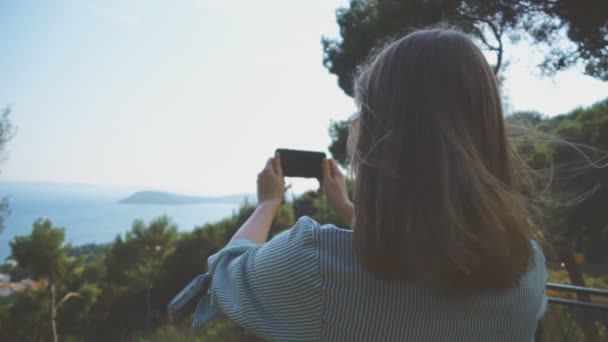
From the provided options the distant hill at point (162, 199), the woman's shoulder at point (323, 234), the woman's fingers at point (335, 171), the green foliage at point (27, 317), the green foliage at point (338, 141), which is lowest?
the green foliage at point (27, 317)

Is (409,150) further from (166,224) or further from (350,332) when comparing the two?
(166,224)

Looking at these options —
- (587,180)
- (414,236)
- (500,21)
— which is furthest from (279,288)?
(500,21)

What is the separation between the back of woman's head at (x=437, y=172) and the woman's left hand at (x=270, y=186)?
360 millimetres

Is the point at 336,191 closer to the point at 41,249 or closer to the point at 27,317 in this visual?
the point at 41,249

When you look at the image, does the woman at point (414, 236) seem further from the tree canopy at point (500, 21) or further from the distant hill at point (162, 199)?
the distant hill at point (162, 199)

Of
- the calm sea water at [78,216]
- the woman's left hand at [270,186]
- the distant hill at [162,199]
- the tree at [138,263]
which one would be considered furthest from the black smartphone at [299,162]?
the distant hill at [162,199]

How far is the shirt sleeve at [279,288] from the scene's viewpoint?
79 cm

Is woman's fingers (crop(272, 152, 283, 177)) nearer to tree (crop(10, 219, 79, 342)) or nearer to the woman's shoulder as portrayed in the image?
the woman's shoulder

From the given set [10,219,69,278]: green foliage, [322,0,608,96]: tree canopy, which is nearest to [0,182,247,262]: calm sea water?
[10,219,69,278]: green foliage

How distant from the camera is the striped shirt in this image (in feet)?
2.57

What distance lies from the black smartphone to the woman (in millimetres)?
488

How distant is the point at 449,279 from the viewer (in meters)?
0.81

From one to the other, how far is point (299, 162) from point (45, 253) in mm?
8035

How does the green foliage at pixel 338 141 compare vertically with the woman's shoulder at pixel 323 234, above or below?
above
